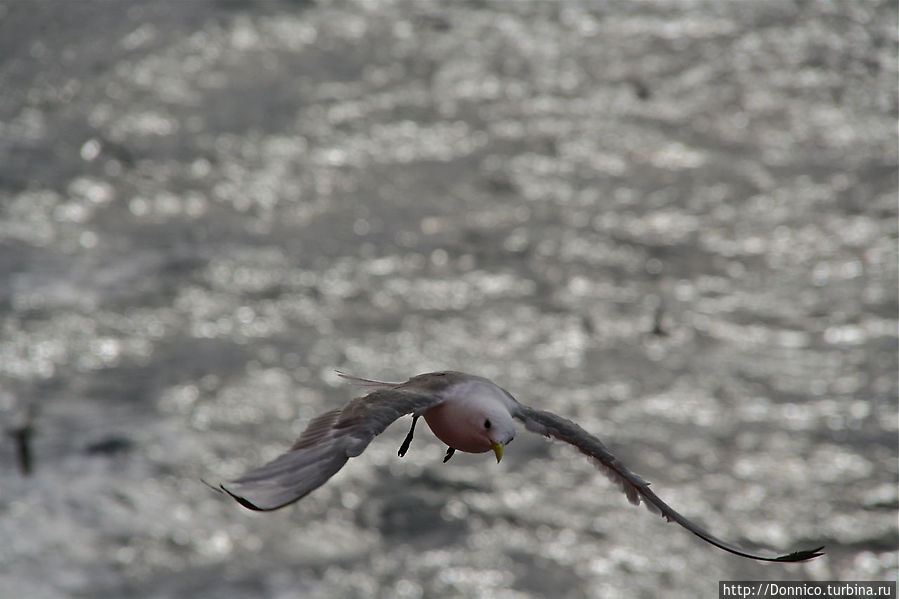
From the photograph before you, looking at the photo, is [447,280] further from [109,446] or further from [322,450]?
[322,450]

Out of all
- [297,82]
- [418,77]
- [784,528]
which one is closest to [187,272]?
[297,82]

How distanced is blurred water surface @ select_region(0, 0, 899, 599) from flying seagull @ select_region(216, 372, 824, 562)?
117 feet

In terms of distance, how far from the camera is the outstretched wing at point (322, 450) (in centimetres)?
859

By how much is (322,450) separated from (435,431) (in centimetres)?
174

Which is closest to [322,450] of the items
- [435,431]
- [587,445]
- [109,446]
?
[435,431]

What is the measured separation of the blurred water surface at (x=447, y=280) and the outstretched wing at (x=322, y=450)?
3713 centimetres

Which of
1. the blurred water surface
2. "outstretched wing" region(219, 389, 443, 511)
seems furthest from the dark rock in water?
"outstretched wing" region(219, 389, 443, 511)

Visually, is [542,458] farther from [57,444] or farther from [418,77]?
[418,77]

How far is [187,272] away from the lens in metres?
58.3

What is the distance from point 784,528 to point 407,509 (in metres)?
15.2

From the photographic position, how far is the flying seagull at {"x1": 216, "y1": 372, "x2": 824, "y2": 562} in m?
8.87

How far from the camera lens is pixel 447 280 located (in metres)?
60.7

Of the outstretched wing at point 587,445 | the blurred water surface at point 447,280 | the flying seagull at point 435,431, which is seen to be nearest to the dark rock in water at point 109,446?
the blurred water surface at point 447,280

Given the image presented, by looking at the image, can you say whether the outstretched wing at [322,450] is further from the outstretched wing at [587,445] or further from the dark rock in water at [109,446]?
the dark rock in water at [109,446]
